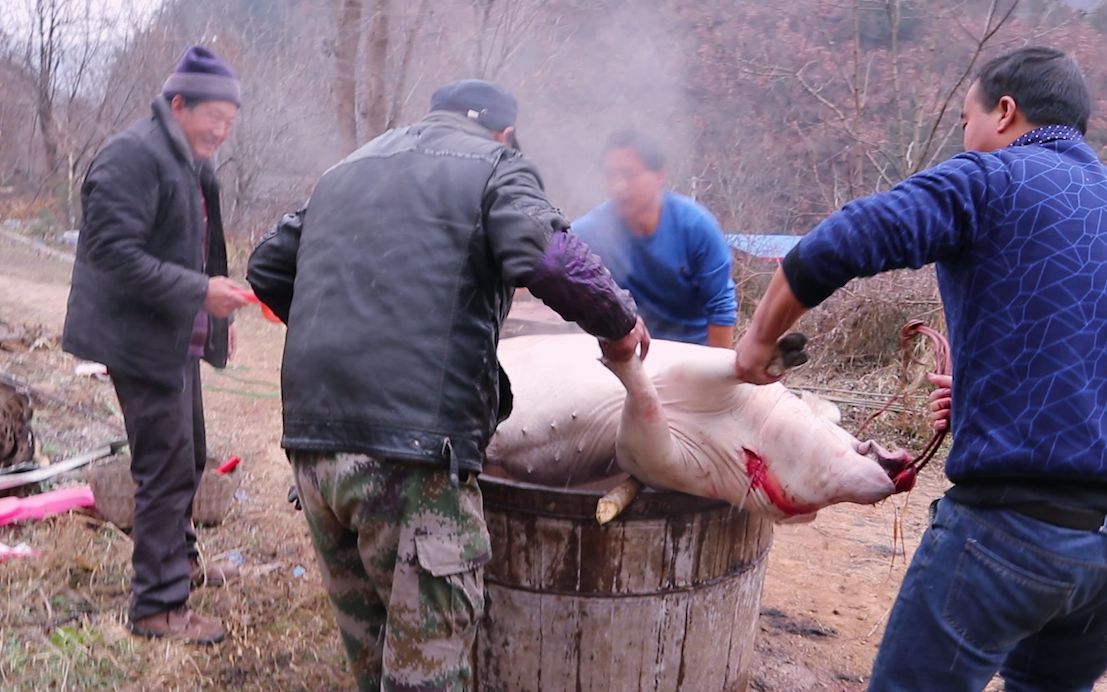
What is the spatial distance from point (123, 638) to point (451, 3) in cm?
746

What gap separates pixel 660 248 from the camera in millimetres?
3770

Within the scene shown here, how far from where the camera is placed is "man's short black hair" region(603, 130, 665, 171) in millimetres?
3711

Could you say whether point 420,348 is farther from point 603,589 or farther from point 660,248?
point 660,248

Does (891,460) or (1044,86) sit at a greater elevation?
(1044,86)

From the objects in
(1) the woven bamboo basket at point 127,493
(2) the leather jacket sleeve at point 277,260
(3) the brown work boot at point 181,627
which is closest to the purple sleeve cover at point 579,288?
(2) the leather jacket sleeve at point 277,260

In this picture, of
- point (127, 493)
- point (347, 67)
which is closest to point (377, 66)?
point (347, 67)

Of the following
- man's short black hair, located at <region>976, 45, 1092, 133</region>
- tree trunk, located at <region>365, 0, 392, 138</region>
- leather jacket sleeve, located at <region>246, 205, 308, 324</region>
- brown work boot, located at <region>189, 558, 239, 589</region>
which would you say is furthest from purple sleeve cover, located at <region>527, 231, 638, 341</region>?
tree trunk, located at <region>365, 0, 392, 138</region>

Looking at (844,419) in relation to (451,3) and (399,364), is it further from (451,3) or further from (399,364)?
(451,3)

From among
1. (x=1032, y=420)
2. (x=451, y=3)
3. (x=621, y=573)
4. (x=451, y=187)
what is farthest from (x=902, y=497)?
(x=451, y=3)

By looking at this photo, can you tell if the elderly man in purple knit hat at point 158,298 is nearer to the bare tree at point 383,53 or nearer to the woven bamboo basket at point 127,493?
the woven bamboo basket at point 127,493

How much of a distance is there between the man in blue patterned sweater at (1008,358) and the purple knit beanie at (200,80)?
214cm

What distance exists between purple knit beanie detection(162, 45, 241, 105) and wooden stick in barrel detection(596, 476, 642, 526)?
196 centimetres

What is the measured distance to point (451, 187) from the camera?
219cm

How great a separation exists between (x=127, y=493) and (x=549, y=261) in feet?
9.48
